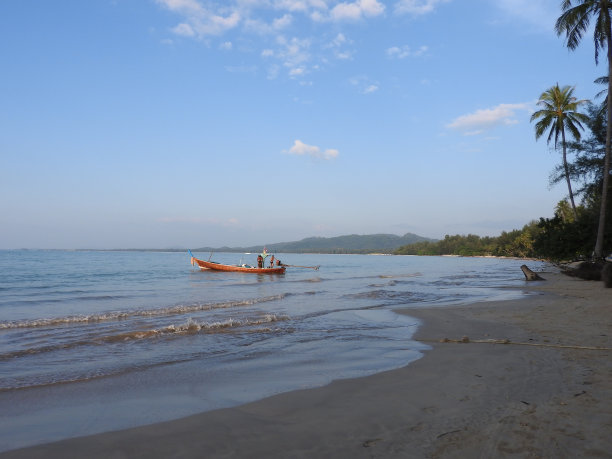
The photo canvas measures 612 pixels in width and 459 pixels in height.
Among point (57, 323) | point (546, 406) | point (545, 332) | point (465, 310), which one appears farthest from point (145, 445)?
point (465, 310)

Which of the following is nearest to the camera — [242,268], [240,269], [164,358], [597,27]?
[164,358]

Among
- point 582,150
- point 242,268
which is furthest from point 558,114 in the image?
point 242,268

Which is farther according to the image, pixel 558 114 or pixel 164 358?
pixel 558 114

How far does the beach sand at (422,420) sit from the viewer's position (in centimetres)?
307

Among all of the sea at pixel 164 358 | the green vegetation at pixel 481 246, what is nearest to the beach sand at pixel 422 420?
the sea at pixel 164 358

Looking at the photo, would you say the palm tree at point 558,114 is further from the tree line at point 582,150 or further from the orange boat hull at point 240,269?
the orange boat hull at point 240,269

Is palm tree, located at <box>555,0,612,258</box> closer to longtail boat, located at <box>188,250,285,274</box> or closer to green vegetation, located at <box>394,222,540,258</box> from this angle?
longtail boat, located at <box>188,250,285,274</box>

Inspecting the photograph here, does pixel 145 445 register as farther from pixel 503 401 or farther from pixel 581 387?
pixel 581 387

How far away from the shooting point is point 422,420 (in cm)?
365

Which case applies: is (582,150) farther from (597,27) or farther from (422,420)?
(422,420)

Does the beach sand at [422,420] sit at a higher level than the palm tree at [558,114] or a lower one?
lower

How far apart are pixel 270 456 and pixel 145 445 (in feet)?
3.70

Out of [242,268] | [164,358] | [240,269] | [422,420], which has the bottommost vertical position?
[240,269]

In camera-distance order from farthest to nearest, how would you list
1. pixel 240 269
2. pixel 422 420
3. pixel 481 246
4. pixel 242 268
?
pixel 481 246 → pixel 240 269 → pixel 242 268 → pixel 422 420
